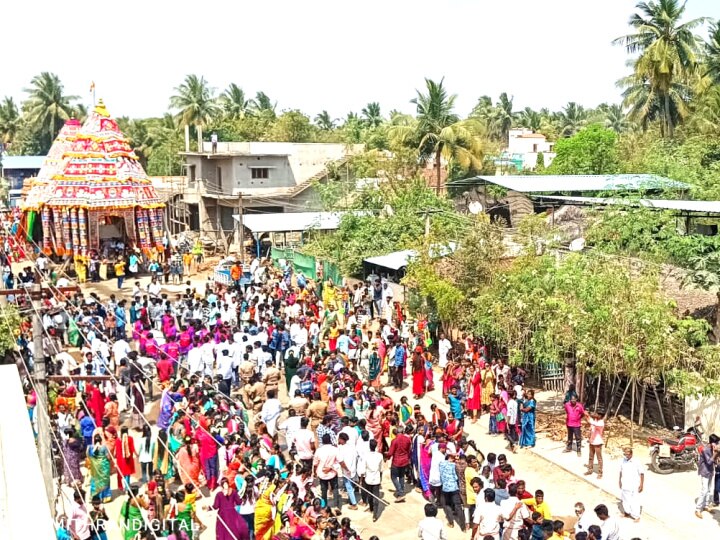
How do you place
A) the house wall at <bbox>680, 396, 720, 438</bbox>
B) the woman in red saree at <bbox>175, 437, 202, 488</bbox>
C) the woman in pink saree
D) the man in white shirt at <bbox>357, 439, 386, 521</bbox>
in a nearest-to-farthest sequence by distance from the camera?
the man in white shirt at <bbox>357, 439, 386, 521</bbox>, the woman in red saree at <bbox>175, 437, 202, 488</bbox>, the woman in pink saree, the house wall at <bbox>680, 396, 720, 438</bbox>

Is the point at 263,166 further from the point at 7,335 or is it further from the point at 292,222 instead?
the point at 7,335

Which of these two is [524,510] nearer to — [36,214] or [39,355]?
[39,355]

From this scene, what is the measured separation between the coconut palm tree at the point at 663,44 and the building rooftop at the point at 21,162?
47.4 metres

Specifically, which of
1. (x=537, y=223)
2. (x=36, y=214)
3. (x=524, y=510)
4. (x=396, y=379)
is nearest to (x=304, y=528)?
(x=524, y=510)

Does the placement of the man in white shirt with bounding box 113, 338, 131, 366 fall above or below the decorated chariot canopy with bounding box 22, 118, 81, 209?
below

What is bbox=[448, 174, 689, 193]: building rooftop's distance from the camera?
2366cm

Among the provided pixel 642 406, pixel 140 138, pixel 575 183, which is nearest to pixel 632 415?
pixel 642 406

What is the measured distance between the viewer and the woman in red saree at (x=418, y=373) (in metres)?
14.9

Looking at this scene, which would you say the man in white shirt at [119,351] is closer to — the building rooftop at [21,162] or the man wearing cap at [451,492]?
the man wearing cap at [451,492]

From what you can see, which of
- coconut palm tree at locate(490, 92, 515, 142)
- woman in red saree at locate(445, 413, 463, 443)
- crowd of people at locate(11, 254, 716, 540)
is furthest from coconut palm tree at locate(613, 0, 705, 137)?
coconut palm tree at locate(490, 92, 515, 142)

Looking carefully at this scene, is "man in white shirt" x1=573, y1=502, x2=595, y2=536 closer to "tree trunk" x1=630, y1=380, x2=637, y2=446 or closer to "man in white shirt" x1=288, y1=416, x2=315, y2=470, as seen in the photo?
"man in white shirt" x1=288, y1=416, x2=315, y2=470

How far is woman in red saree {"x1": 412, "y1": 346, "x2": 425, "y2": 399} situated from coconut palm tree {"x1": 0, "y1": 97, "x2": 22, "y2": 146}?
64.3 metres

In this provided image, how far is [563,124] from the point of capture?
72.3 meters

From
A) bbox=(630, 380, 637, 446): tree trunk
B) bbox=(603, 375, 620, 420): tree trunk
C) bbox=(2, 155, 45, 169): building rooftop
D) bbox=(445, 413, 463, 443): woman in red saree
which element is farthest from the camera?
bbox=(2, 155, 45, 169): building rooftop
